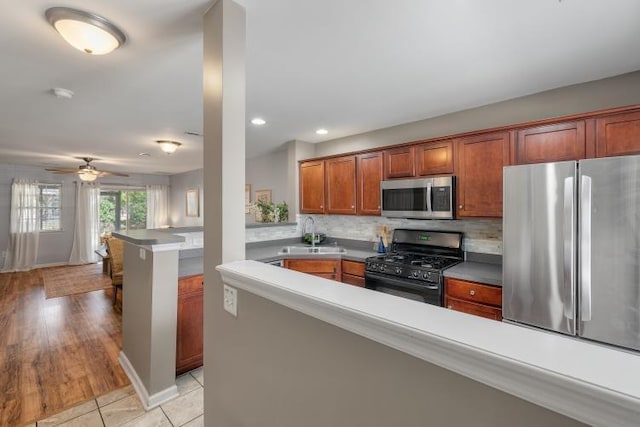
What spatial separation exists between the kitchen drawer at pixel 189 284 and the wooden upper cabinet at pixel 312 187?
2019 millimetres

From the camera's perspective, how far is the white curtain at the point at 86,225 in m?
7.22

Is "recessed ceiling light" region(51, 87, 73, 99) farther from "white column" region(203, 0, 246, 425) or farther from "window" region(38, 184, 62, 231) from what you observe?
"window" region(38, 184, 62, 231)

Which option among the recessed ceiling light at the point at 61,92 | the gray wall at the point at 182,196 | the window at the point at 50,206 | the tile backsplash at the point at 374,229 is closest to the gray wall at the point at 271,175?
the tile backsplash at the point at 374,229

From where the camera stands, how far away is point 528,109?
8.79 ft

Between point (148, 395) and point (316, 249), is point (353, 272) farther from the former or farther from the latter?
point (148, 395)

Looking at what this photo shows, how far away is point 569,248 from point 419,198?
1412 millimetres

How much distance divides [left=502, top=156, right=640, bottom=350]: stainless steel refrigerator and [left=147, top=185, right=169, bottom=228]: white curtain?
899 cm

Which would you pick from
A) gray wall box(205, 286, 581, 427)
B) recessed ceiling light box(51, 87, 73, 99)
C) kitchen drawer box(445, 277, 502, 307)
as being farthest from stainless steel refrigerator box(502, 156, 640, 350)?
recessed ceiling light box(51, 87, 73, 99)

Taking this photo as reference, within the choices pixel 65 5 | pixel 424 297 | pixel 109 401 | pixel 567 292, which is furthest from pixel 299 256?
pixel 65 5

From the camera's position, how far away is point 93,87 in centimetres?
245

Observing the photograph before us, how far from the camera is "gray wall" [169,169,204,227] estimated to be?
7.68 metres

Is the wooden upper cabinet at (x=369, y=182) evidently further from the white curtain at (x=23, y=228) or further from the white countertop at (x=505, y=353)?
the white curtain at (x=23, y=228)

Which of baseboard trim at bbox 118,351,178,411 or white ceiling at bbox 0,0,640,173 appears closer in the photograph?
white ceiling at bbox 0,0,640,173

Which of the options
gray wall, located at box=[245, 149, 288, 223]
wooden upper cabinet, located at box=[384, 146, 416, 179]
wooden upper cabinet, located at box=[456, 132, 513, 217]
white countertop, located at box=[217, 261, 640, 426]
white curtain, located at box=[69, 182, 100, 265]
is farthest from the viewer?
white curtain, located at box=[69, 182, 100, 265]
